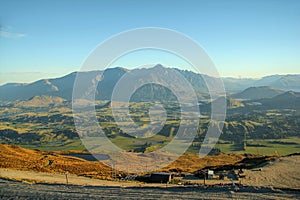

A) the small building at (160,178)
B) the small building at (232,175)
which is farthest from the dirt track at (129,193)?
the small building at (232,175)

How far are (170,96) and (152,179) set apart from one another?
6827 inches

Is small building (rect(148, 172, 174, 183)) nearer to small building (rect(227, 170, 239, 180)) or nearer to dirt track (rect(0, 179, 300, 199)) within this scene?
dirt track (rect(0, 179, 300, 199))

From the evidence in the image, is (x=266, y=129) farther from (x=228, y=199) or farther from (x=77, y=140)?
(x=228, y=199)

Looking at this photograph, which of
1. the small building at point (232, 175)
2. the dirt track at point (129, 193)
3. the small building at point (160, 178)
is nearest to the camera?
the dirt track at point (129, 193)

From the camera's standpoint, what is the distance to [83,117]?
109438 mm

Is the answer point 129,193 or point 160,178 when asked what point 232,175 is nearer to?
point 160,178

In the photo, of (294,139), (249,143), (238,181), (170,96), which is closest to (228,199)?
(238,181)

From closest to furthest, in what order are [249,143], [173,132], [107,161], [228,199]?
[228,199] → [107,161] → [249,143] → [173,132]

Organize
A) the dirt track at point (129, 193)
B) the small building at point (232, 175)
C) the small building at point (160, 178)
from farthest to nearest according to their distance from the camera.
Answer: the small building at point (232, 175)
the small building at point (160, 178)
the dirt track at point (129, 193)

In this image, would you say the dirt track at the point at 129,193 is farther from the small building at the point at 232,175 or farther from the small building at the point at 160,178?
the small building at the point at 232,175

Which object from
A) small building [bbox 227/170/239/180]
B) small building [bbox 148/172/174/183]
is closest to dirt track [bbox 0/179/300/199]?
small building [bbox 148/172/174/183]

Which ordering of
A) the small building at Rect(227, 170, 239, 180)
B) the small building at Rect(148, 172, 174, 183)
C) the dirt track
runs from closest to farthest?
the dirt track < the small building at Rect(148, 172, 174, 183) < the small building at Rect(227, 170, 239, 180)

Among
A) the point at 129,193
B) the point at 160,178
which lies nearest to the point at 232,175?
the point at 160,178

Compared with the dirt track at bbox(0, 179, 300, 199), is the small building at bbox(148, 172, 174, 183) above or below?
below
